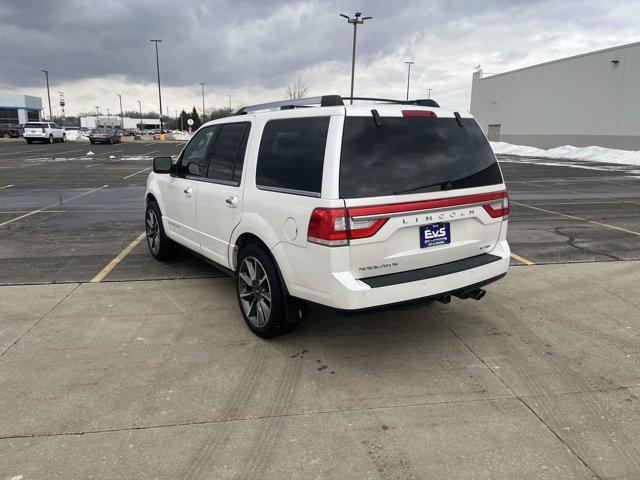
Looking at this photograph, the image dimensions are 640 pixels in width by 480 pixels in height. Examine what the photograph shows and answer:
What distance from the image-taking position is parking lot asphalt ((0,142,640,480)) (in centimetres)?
277

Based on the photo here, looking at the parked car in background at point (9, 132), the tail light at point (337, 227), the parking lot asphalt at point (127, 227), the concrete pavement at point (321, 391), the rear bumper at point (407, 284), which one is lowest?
the concrete pavement at point (321, 391)

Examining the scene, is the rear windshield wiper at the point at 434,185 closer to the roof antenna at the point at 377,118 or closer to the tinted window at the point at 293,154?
the roof antenna at the point at 377,118

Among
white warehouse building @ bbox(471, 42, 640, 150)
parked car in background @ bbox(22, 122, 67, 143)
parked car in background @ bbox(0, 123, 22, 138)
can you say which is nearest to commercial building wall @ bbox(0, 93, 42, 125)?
parked car in background @ bbox(0, 123, 22, 138)

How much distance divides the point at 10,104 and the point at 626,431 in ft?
364

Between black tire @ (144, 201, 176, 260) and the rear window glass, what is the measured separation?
3.48 metres

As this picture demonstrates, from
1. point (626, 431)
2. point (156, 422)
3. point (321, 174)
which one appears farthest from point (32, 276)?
point (626, 431)

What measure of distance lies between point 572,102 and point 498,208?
122 feet

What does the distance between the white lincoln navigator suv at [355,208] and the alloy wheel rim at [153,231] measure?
6.74 ft

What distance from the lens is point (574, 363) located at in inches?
152

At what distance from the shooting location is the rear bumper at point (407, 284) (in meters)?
3.40

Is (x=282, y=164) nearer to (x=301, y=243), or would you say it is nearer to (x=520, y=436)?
(x=301, y=243)

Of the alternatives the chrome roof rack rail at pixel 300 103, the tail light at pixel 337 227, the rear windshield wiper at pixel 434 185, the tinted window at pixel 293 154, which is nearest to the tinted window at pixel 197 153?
the chrome roof rack rail at pixel 300 103

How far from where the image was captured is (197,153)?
210 inches

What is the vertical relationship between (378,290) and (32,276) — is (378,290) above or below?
above
